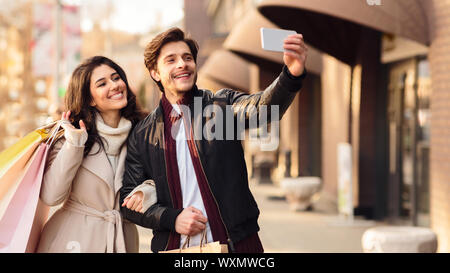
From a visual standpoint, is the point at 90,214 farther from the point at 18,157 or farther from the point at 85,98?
the point at 85,98

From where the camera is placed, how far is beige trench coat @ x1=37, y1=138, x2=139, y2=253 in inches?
115

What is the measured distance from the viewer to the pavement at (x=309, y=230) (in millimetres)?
7782

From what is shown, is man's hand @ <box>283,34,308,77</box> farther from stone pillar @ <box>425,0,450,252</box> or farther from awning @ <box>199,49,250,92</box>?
awning @ <box>199,49,250,92</box>

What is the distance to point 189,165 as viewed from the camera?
2543 millimetres

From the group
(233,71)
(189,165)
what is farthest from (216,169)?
(233,71)

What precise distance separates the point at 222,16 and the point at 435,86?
2231cm

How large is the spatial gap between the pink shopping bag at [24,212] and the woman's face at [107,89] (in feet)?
1.13

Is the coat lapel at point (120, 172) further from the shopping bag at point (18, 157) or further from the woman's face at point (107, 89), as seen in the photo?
the shopping bag at point (18, 157)

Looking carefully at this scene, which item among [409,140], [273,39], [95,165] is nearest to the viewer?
[273,39]

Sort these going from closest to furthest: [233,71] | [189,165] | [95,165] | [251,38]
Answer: [189,165]
[95,165]
[251,38]
[233,71]

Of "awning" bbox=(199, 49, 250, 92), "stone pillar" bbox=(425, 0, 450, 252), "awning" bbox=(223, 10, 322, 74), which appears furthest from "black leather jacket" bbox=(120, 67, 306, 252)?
"awning" bbox=(199, 49, 250, 92)

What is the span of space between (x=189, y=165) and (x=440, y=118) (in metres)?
4.57

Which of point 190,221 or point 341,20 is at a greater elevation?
point 341,20
